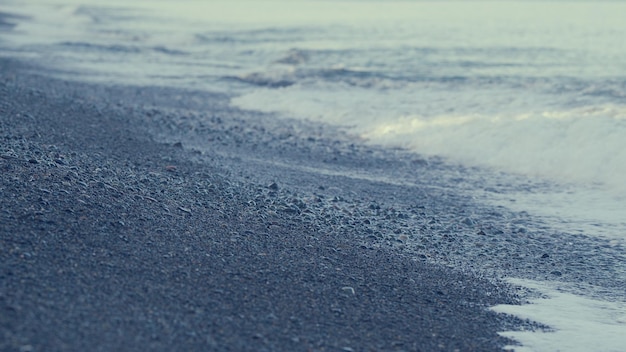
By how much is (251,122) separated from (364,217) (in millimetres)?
6716

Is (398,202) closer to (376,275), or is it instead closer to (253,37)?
(376,275)

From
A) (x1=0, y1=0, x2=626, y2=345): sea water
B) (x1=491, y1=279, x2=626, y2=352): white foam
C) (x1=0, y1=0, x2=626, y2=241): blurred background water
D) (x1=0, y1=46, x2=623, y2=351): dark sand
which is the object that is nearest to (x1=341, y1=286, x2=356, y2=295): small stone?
(x1=0, y1=46, x2=623, y2=351): dark sand

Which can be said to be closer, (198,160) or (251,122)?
(198,160)

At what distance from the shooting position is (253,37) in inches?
1341

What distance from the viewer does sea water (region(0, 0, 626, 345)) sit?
1169 centimetres

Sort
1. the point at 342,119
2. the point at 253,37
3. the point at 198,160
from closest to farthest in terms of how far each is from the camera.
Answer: the point at 198,160, the point at 342,119, the point at 253,37

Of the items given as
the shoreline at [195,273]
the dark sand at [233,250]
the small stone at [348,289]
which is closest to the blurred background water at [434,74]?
the dark sand at [233,250]

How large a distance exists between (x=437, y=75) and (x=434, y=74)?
0.24 m

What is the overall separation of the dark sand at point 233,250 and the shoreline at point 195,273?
0.02m

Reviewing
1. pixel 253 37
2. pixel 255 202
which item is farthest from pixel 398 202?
pixel 253 37

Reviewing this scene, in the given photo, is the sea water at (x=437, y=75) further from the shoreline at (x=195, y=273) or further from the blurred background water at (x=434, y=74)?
the shoreline at (x=195, y=273)

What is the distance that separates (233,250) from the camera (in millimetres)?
6645

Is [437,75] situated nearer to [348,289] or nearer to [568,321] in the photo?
[568,321]

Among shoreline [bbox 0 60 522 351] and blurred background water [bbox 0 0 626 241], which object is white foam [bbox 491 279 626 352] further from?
blurred background water [bbox 0 0 626 241]
